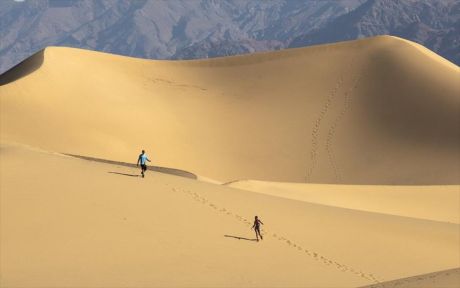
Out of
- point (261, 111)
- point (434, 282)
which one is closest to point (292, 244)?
point (434, 282)

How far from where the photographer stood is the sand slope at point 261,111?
116 feet

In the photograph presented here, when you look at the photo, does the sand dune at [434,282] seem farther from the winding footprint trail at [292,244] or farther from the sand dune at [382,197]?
the sand dune at [382,197]

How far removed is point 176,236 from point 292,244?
2.69 m

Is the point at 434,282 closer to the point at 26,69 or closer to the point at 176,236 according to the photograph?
the point at 176,236

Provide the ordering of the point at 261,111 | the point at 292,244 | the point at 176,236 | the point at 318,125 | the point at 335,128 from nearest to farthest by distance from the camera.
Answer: the point at 176,236, the point at 292,244, the point at 335,128, the point at 318,125, the point at 261,111

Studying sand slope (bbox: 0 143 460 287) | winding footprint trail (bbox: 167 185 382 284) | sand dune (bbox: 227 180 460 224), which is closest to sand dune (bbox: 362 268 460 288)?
sand slope (bbox: 0 143 460 287)

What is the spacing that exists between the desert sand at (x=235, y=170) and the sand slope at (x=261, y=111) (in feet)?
0.44

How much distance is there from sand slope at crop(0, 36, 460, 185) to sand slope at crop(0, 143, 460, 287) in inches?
636

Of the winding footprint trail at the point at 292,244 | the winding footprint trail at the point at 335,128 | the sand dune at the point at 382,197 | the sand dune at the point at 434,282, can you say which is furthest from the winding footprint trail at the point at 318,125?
the sand dune at the point at 434,282

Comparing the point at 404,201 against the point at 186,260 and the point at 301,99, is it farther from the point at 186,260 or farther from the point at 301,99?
the point at 301,99

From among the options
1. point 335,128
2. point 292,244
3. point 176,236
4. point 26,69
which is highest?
point 26,69

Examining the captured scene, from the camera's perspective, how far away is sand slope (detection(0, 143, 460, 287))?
1169 cm

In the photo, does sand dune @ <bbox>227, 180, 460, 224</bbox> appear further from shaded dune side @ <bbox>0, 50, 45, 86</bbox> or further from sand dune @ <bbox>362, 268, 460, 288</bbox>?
shaded dune side @ <bbox>0, 50, 45, 86</bbox>

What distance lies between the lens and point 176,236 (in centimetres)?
1327
